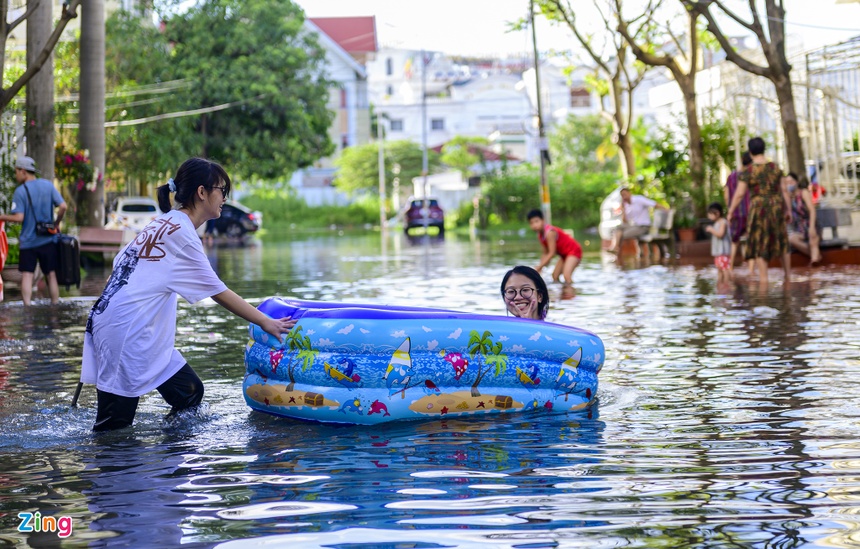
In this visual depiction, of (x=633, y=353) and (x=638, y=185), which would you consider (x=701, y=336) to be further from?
(x=638, y=185)

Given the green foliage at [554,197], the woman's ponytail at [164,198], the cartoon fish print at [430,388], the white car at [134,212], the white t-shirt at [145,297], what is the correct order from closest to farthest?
the white t-shirt at [145,297] < the woman's ponytail at [164,198] < the cartoon fish print at [430,388] < the white car at [134,212] < the green foliage at [554,197]

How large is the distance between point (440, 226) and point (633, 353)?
1822 inches

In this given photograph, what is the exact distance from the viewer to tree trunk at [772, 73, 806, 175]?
21922 mm

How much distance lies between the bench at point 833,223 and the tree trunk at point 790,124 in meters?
0.82

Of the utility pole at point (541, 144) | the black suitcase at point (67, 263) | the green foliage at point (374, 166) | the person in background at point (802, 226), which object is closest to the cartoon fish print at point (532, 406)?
the black suitcase at point (67, 263)

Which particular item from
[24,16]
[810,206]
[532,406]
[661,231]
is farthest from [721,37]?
[532,406]

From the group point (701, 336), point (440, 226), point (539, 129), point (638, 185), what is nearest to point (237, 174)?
point (440, 226)

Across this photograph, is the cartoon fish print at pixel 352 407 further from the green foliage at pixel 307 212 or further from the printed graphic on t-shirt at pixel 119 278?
the green foliage at pixel 307 212

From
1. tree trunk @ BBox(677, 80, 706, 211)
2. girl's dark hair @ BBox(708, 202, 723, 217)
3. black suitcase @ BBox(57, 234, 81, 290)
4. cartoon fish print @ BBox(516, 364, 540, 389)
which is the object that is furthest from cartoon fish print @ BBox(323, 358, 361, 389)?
tree trunk @ BBox(677, 80, 706, 211)

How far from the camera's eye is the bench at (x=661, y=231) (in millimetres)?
26547

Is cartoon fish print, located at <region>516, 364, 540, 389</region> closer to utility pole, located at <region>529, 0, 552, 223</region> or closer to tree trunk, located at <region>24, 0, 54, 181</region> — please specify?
tree trunk, located at <region>24, 0, 54, 181</region>

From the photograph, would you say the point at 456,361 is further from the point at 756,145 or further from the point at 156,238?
the point at 756,145

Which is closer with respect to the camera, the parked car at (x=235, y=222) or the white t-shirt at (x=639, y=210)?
the white t-shirt at (x=639, y=210)

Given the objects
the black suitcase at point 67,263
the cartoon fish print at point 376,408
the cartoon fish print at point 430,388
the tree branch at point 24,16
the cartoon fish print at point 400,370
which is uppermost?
the tree branch at point 24,16
